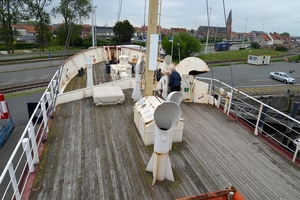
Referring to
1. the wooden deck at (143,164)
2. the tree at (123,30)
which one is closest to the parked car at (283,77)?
the wooden deck at (143,164)

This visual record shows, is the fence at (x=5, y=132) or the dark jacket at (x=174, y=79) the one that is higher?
the dark jacket at (x=174, y=79)

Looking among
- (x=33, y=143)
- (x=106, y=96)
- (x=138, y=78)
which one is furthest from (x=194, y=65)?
(x=33, y=143)

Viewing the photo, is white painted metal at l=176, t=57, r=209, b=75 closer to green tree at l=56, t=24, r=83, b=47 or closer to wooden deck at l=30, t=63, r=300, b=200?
wooden deck at l=30, t=63, r=300, b=200

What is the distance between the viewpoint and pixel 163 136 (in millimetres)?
3611

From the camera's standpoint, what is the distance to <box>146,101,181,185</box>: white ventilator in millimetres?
3664

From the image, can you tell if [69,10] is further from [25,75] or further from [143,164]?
[143,164]

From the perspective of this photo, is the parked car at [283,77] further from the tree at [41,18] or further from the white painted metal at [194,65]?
the tree at [41,18]

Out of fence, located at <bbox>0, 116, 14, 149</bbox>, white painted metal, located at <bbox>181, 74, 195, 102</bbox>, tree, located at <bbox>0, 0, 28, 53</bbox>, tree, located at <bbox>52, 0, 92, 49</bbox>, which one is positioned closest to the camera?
white painted metal, located at <bbox>181, 74, 195, 102</bbox>

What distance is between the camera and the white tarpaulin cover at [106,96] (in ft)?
24.1

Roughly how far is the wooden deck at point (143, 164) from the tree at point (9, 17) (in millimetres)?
37502

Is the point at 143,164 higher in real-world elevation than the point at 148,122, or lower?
lower

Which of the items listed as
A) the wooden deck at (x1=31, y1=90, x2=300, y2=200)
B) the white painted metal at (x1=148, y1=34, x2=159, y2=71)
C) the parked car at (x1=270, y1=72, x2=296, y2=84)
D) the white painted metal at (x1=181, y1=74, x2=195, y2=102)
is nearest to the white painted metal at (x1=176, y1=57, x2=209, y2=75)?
the white painted metal at (x1=181, y1=74, x2=195, y2=102)

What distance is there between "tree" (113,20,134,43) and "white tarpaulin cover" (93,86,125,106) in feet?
127

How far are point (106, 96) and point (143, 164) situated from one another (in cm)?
365
